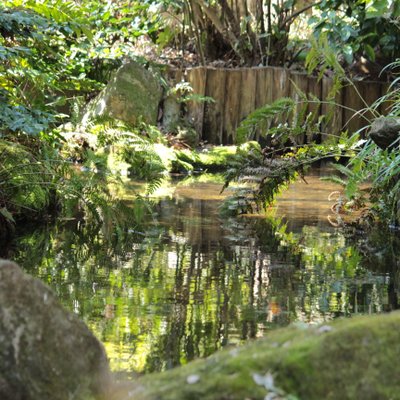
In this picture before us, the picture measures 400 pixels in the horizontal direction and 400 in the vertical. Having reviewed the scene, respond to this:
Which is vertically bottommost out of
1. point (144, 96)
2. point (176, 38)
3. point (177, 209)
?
point (177, 209)

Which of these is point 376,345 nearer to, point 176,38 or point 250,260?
point 250,260

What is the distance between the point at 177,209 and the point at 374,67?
8739 mm

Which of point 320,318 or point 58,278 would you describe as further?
point 58,278

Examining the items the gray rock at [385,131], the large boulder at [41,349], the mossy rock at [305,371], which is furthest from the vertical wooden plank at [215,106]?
the mossy rock at [305,371]

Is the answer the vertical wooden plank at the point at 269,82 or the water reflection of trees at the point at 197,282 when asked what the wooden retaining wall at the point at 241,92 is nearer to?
the vertical wooden plank at the point at 269,82

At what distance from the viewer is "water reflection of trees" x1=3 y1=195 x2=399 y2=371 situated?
3.12 metres

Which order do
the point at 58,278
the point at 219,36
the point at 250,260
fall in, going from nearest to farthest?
the point at 58,278 < the point at 250,260 < the point at 219,36

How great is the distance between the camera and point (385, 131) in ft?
17.7

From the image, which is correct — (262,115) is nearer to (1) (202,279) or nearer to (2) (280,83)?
(1) (202,279)

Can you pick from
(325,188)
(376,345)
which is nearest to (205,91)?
(325,188)

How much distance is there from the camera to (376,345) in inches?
83.4

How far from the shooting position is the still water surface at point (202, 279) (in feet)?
10.3

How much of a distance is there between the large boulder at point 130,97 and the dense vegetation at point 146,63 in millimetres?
475

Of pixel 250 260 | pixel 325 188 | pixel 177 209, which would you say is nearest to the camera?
pixel 250 260
